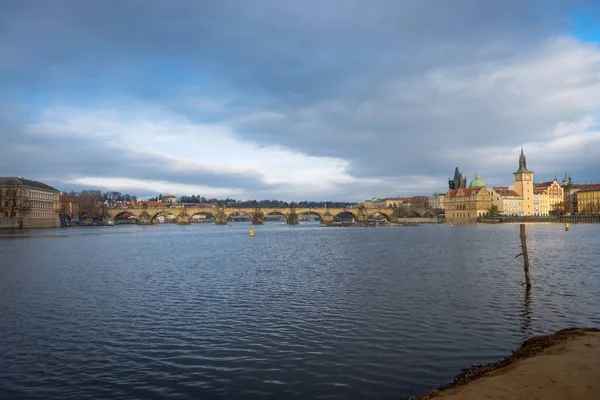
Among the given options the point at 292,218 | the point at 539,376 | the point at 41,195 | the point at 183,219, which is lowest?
the point at 539,376

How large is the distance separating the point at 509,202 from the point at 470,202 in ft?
48.2

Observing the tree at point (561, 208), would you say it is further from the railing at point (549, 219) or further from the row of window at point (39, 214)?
the row of window at point (39, 214)

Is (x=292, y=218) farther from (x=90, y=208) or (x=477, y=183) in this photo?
(x=477, y=183)

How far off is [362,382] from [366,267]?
2185 centimetres

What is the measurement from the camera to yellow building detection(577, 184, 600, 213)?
543 feet

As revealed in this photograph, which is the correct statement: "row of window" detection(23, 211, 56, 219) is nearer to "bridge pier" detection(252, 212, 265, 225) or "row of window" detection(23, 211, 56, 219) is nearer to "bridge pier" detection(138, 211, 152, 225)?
"bridge pier" detection(138, 211, 152, 225)

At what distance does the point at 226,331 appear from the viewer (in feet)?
50.6

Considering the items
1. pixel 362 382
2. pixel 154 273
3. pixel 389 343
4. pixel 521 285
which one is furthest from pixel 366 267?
pixel 362 382

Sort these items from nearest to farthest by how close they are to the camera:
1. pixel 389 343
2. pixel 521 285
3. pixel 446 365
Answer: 1. pixel 446 365
2. pixel 389 343
3. pixel 521 285

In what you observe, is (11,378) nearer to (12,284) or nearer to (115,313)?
(115,313)

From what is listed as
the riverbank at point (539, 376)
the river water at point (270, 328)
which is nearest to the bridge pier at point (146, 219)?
the river water at point (270, 328)

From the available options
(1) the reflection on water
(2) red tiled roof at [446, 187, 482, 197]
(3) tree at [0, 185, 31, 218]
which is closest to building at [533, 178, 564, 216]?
(2) red tiled roof at [446, 187, 482, 197]

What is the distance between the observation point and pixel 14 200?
106125 mm

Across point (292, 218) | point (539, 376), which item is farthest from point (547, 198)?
point (539, 376)
